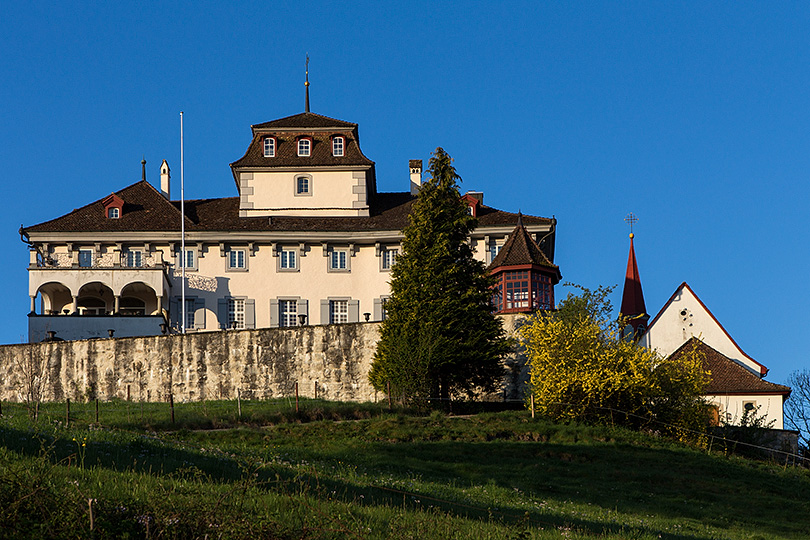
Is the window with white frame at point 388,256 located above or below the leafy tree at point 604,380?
above

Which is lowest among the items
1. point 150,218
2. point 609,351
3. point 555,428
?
point 555,428

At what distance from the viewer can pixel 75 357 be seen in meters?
44.7

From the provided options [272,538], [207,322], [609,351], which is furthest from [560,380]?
[272,538]

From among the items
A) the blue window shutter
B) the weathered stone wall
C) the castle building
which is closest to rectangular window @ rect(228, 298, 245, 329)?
the castle building

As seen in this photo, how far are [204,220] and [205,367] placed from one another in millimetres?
16704

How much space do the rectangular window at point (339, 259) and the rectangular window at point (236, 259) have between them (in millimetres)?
5165

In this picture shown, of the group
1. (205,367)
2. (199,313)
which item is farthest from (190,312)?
(205,367)

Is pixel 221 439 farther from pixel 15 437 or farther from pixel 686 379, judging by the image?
pixel 686 379

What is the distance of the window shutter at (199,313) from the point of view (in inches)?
2219

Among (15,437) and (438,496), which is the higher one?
(15,437)

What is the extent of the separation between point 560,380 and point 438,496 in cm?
2062

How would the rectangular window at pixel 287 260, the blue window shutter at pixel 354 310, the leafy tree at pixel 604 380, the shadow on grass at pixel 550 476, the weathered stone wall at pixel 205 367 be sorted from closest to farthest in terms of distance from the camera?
the shadow on grass at pixel 550 476
the leafy tree at pixel 604 380
the weathered stone wall at pixel 205 367
the blue window shutter at pixel 354 310
the rectangular window at pixel 287 260

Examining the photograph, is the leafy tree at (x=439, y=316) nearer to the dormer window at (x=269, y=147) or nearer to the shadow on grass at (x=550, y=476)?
the shadow on grass at (x=550, y=476)

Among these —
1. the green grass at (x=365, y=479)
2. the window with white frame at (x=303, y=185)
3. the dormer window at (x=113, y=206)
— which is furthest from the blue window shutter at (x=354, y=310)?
the green grass at (x=365, y=479)
